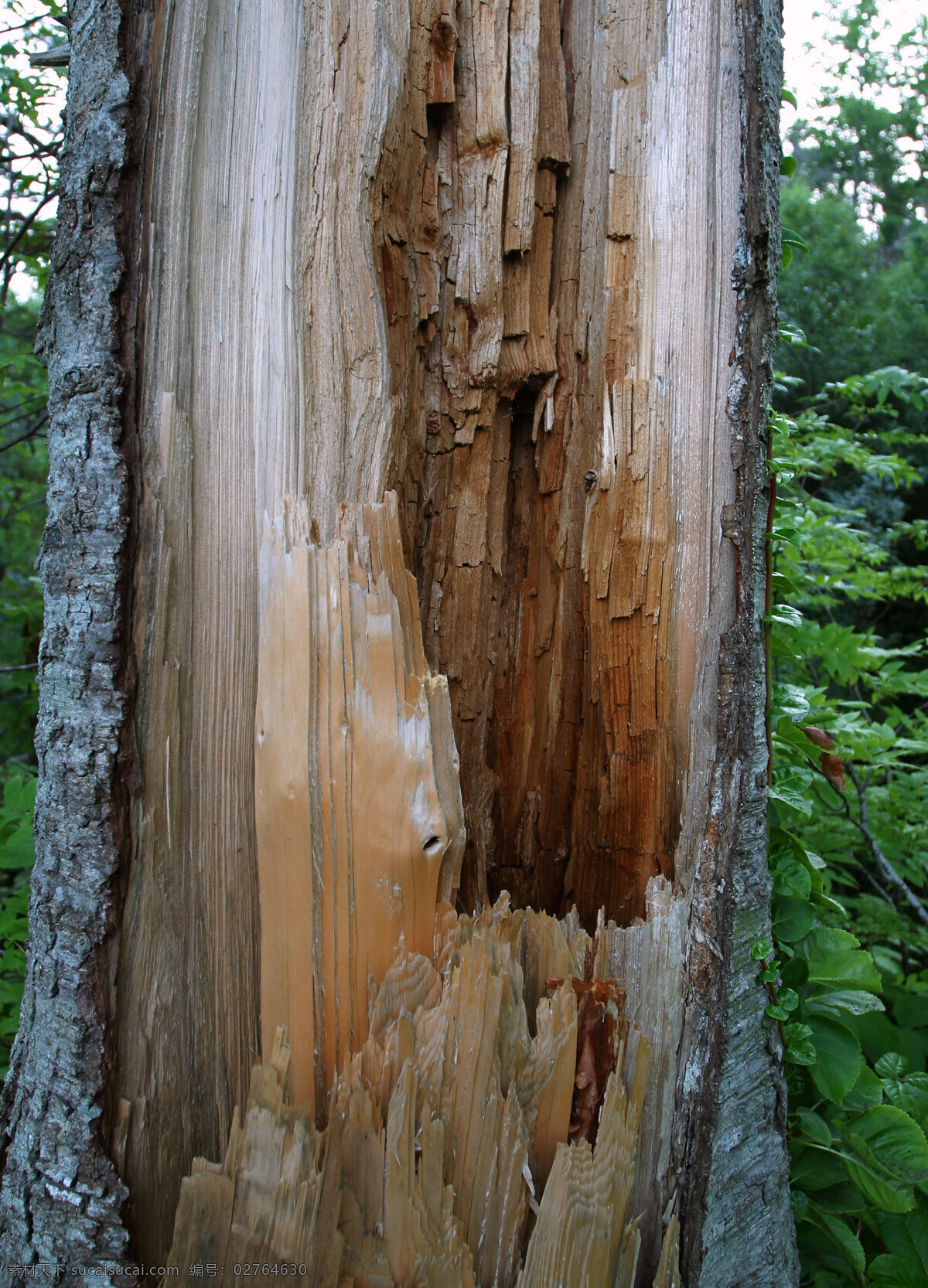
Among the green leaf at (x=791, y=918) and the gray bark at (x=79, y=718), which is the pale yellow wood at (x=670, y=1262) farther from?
the gray bark at (x=79, y=718)

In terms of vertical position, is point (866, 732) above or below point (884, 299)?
below

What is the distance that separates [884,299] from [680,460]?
1051cm

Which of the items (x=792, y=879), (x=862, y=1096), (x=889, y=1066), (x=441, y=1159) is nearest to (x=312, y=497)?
(x=441, y=1159)

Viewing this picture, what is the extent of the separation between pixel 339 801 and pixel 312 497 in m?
0.46

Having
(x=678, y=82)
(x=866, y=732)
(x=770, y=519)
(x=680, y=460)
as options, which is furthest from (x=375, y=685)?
(x=866, y=732)

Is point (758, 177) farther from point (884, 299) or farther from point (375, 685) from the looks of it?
point (884, 299)

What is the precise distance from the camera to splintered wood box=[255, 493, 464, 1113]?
1106 mm

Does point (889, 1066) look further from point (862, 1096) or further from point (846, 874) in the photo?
point (846, 874)

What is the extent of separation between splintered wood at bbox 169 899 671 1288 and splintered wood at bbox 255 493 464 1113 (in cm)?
5

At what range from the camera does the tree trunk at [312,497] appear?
1.10 meters

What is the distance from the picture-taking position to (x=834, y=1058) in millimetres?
1375

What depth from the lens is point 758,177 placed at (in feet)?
3.72

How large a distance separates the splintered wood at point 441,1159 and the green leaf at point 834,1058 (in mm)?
478

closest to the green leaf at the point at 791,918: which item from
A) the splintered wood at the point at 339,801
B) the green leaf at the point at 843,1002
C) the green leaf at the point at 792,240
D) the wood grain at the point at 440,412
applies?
the green leaf at the point at 843,1002
